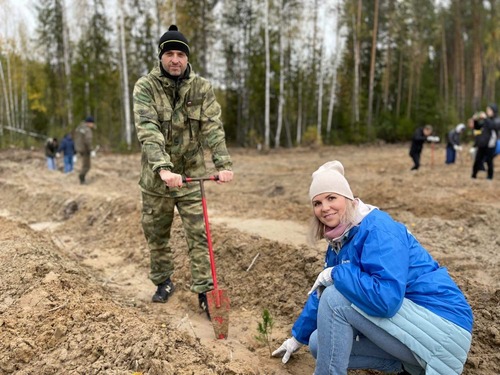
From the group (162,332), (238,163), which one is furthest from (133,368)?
(238,163)

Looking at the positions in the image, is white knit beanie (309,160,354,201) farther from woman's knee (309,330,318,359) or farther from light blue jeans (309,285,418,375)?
woman's knee (309,330,318,359)

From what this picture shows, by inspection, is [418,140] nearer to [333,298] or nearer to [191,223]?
[191,223]

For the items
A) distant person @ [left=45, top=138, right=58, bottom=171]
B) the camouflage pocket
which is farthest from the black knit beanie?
distant person @ [left=45, top=138, right=58, bottom=171]

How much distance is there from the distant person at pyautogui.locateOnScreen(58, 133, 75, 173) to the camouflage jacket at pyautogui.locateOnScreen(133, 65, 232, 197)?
11613mm

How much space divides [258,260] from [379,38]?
3291 cm

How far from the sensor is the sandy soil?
280cm

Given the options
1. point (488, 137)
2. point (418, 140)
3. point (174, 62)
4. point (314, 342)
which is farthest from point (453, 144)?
point (314, 342)

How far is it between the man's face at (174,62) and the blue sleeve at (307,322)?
204 cm

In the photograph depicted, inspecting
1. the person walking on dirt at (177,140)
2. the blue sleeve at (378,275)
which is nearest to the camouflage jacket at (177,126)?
the person walking on dirt at (177,140)

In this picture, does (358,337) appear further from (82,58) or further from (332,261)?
(82,58)

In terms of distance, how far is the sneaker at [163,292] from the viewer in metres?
4.24

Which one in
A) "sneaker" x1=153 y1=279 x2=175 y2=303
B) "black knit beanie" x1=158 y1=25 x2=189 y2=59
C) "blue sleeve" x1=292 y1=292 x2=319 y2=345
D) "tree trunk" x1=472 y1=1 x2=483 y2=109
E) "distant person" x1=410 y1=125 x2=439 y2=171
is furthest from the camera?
"tree trunk" x1=472 y1=1 x2=483 y2=109

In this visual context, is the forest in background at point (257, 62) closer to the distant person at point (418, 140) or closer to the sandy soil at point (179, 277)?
the distant person at point (418, 140)

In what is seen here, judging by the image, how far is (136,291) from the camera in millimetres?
4602
